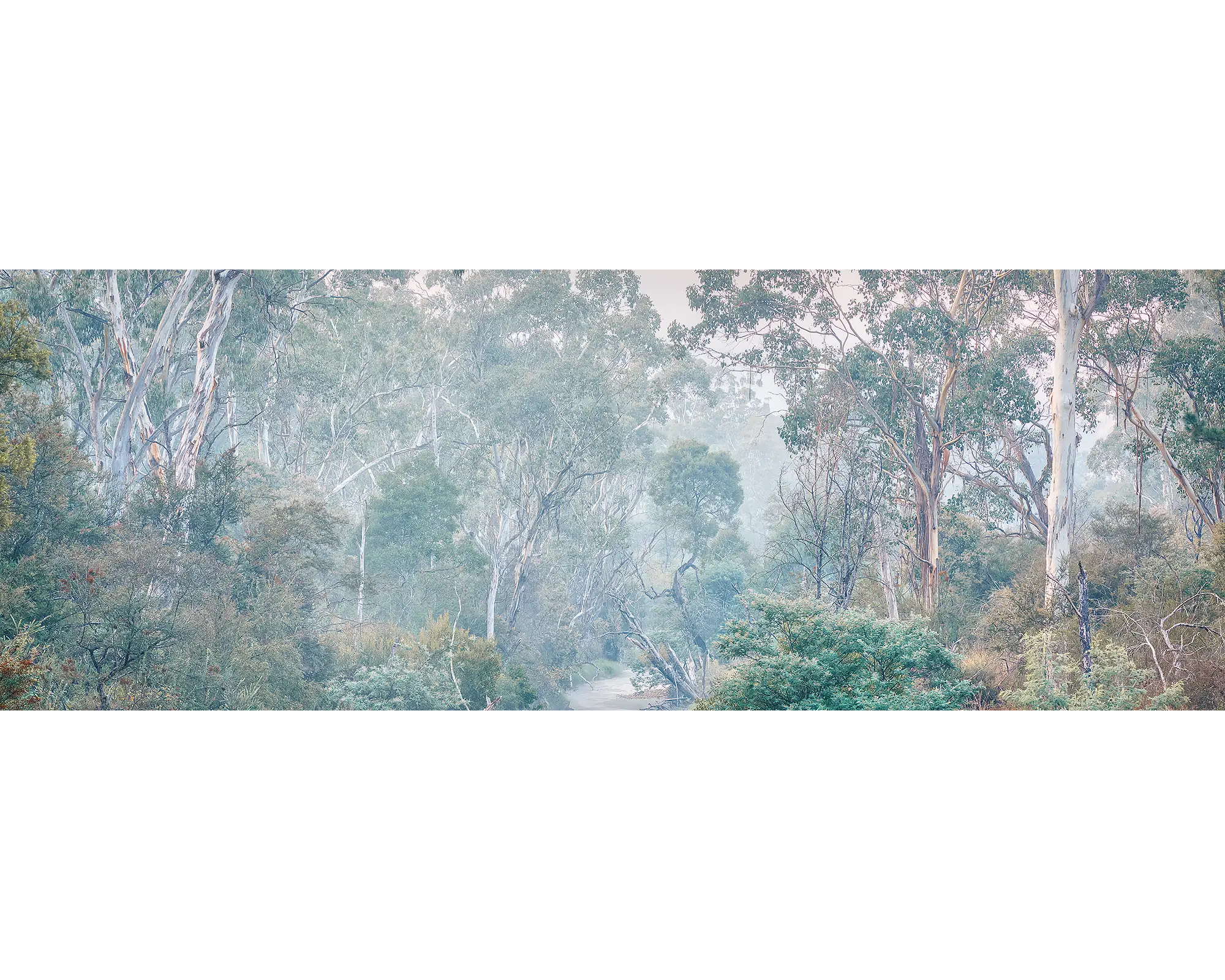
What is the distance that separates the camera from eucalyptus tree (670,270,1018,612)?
7301mm

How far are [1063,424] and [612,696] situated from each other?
4086 millimetres

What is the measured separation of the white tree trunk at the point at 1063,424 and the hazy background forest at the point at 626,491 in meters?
0.02

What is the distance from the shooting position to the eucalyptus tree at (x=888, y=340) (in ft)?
24.0

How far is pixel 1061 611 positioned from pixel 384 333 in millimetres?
5791

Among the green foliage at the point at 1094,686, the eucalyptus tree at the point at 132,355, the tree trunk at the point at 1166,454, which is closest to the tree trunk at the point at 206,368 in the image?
the eucalyptus tree at the point at 132,355

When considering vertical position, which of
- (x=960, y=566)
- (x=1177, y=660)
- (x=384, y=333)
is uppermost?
(x=384, y=333)

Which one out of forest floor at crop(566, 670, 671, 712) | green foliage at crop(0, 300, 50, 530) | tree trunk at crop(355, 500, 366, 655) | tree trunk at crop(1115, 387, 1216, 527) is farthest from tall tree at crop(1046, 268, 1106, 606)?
green foliage at crop(0, 300, 50, 530)

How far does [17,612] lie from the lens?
6.65m

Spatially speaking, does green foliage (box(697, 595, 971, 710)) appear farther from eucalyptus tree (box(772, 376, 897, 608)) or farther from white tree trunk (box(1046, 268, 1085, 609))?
white tree trunk (box(1046, 268, 1085, 609))

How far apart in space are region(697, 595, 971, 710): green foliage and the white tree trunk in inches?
47.8

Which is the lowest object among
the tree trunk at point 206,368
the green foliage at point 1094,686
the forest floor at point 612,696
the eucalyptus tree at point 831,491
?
the forest floor at point 612,696

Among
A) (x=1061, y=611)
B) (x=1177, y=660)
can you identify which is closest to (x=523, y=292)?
(x=1061, y=611)

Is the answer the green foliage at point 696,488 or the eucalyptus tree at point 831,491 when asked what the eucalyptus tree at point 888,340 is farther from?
the green foliage at point 696,488
